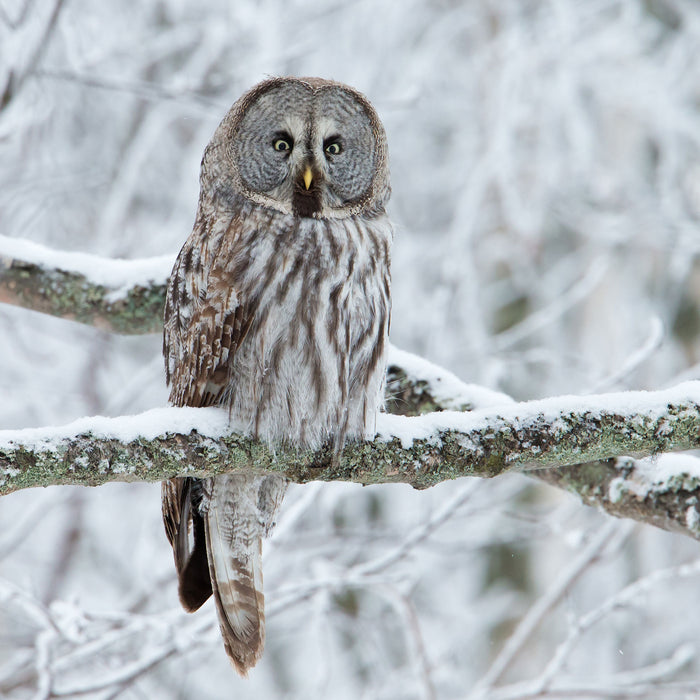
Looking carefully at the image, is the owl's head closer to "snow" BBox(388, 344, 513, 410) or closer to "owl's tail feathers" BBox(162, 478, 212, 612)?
"snow" BBox(388, 344, 513, 410)

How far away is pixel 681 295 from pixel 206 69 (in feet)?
14.5

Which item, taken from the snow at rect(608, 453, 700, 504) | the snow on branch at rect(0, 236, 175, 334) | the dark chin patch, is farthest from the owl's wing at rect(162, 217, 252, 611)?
the snow at rect(608, 453, 700, 504)

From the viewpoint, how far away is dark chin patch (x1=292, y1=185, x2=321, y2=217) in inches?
111

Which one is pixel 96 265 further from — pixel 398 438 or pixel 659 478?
pixel 659 478

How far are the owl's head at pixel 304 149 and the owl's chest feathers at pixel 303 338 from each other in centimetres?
24

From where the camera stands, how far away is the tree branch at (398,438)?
6.63ft

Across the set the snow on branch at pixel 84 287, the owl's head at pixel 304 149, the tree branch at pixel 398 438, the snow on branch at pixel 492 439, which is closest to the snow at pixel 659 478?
the tree branch at pixel 398 438

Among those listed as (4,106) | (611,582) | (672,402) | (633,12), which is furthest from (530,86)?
(672,402)

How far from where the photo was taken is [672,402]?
2389 mm

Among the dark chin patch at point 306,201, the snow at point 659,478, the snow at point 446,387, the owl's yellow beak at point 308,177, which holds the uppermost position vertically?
the owl's yellow beak at point 308,177

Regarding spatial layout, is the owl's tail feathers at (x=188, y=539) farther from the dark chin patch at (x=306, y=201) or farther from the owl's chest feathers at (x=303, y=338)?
the dark chin patch at (x=306, y=201)

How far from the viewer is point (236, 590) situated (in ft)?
9.84

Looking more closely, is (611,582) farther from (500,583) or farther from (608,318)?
(608,318)

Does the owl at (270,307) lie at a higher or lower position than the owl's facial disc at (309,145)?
lower
